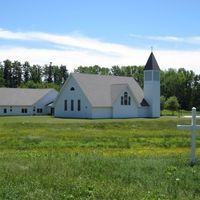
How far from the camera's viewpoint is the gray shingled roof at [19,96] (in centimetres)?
9406

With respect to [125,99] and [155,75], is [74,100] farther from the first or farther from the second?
[155,75]

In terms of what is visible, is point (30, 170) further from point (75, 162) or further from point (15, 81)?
point (15, 81)

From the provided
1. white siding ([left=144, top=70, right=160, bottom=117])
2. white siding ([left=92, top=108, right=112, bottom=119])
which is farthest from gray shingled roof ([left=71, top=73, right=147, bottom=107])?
white siding ([left=144, top=70, right=160, bottom=117])

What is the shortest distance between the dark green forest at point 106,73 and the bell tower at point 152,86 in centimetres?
3989

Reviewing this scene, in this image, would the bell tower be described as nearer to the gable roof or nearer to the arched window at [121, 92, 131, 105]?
the gable roof

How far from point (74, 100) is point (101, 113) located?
18.8 feet

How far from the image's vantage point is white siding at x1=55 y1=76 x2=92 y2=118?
78.0 metres

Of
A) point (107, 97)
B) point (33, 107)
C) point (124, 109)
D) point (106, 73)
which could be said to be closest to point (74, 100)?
point (107, 97)

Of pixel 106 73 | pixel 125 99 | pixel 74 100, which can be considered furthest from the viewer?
pixel 106 73

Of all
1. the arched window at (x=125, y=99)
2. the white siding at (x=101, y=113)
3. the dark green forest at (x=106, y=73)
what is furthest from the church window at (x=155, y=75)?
the dark green forest at (x=106, y=73)

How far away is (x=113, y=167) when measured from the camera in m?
13.6

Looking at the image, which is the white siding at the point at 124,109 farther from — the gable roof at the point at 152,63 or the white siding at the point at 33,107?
the white siding at the point at 33,107

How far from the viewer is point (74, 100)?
81.0 m

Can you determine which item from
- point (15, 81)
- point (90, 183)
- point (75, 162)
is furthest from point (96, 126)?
point (15, 81)
